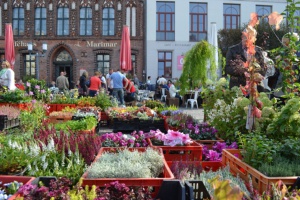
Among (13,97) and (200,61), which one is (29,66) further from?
(13,97)

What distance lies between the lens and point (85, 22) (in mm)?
28781

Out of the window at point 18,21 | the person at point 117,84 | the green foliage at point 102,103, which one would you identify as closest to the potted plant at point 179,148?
the green foliage at point 102,103

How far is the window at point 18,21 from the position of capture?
29031 mm

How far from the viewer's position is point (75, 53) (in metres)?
28.6

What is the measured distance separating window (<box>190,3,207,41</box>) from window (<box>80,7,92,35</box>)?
7651 millimetres

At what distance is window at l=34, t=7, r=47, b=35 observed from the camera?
28.9 meters

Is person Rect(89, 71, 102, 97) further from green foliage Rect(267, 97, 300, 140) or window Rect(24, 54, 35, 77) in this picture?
window Rect(24, 54, 35, 77)

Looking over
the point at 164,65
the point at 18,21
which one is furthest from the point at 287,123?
the point at 18,21

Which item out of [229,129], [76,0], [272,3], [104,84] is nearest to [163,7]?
[76,0]

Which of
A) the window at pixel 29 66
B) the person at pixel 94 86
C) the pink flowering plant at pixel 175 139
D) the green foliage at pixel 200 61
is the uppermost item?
the window at pixel 29 66

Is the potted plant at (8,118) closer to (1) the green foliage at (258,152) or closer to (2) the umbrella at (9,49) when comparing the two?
(1) the green foliage at (258,152)

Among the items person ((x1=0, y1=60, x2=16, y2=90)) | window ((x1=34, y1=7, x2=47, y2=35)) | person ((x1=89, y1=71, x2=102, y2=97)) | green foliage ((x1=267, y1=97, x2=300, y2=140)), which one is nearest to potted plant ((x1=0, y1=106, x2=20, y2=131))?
person ((x1=0, y1=60, x2=16, y2=90))

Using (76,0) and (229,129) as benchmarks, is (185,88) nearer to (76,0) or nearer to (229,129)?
(229,129)

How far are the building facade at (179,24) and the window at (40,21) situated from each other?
763 centimetres
